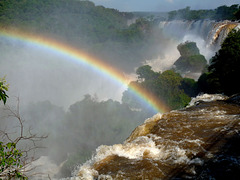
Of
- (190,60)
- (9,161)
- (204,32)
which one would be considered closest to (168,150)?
(9,161)

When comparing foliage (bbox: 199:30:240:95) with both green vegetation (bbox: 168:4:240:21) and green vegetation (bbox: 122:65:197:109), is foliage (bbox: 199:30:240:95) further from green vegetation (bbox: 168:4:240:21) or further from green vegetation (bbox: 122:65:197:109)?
green vegetation (bbox: 168:4:240:21)

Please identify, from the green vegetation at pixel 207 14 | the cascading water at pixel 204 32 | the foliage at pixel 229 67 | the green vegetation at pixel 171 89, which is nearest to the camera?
the foliage at pixel 229 67

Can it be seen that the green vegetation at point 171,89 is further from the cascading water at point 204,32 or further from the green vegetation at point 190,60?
the green vegetation at point 190,60

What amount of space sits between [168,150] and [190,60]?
4079 centimetres

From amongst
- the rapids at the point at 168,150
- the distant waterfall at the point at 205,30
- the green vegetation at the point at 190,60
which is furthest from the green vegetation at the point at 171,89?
the rapids at the point at 168,150

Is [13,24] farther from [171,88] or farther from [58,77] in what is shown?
[171,88]

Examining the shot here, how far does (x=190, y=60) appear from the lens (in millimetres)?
A: 45062

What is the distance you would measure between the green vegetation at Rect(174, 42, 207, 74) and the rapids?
3544cm

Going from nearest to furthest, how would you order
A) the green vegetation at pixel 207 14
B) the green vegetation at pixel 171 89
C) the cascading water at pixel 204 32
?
1. the green vegetation at pixel 171 89
2. the cascading water at pixel 204 32
3. the green vegetation at pixel 207 14

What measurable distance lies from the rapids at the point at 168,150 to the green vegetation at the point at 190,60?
35.4 meters

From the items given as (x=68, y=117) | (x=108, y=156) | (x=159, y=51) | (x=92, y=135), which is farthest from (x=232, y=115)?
(x=159, y=51)

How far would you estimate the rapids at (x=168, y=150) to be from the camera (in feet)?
21.5

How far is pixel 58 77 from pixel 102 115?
3170 centimetres

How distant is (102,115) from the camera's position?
36.8m
